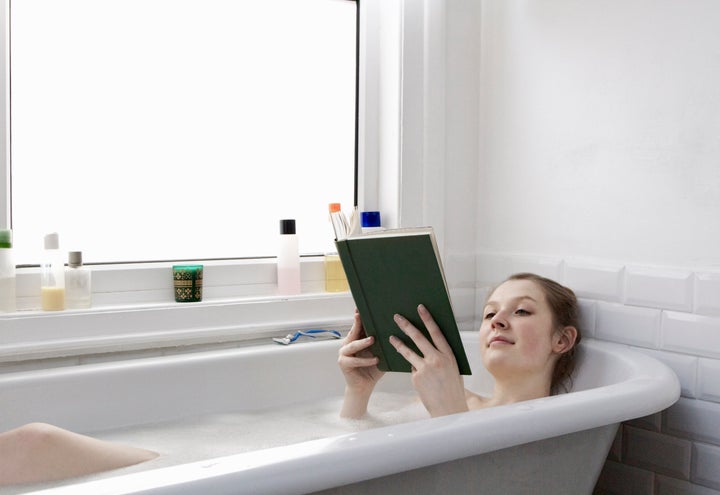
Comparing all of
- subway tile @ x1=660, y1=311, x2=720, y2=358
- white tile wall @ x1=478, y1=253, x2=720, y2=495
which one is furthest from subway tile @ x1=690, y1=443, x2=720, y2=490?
subway tile @ x1=660, y1=311, x2=720, y2=358

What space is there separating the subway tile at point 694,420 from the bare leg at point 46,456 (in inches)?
A: 50.5

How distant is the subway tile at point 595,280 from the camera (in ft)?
Answer: 6.31

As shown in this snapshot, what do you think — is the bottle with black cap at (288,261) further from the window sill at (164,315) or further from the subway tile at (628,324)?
the subway tile at (628,324)

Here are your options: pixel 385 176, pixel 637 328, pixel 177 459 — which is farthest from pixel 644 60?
pixel 177 459

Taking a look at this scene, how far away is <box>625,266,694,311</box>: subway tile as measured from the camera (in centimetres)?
175

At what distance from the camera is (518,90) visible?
2.26 m

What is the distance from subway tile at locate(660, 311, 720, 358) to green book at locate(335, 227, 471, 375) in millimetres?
643

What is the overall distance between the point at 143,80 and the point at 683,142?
1.43 metres

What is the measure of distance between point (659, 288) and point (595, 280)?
8.0 inches

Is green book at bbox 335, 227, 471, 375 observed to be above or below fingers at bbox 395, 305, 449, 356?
above

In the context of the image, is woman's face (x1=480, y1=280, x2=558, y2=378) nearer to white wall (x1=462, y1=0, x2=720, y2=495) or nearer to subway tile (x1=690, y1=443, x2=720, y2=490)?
white wall (x1=462, y1=0, x2=720, y2=495)

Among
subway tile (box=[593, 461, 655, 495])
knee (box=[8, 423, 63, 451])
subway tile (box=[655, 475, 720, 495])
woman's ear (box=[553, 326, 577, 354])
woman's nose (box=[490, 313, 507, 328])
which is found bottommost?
subway tile (box=[593, 461, 655, 495])

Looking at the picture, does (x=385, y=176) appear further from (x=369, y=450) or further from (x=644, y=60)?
(x=369, y=450)

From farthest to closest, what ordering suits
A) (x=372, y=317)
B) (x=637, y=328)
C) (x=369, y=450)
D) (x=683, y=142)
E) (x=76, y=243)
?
(x=76, y=243), (x=637, y=328), (x=683, y=142), (x=372, y=317), (x=369, y=450)
